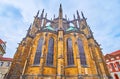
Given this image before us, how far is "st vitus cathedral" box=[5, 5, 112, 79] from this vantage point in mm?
18859

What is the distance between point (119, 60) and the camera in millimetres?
28578

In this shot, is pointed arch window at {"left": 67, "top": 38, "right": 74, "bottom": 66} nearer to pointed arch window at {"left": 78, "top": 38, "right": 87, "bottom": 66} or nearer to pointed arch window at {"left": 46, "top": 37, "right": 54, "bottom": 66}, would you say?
pointed arch window at {"left": 78, "top": 38, "right": 87, "bottom": 66}

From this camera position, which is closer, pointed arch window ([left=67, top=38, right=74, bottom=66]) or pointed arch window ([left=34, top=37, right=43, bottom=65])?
pointed arch window ([left=34, top=37, right=43, bottom=65])

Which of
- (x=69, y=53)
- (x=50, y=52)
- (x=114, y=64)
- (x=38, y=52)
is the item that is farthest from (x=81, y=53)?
(x=114, y=64)

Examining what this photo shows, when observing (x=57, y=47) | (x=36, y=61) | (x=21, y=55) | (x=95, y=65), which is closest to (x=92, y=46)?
(x=95, y=65)

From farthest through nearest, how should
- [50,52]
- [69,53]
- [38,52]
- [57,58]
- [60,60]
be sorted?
[69,53]
[50,52]
[38,52]
[57,58]
[60,60]

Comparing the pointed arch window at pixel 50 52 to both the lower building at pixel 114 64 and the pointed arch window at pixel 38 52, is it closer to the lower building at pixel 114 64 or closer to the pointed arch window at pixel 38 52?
the pointed arch window at pixel 38 52

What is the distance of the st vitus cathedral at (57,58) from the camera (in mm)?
18859

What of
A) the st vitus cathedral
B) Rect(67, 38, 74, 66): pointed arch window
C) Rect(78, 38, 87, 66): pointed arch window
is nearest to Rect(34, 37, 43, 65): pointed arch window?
the st vitus cathedral

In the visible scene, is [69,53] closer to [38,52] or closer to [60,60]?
[60,60]

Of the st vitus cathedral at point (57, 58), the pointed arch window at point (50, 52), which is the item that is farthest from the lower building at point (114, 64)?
the pointed arch window at point (50, 52)

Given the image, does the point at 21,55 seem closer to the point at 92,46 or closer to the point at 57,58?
the point at 57,58

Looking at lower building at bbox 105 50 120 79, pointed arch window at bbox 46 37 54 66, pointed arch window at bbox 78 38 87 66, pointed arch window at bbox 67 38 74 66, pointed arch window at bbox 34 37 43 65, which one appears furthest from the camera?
lower building at bbox 105 50 120 79

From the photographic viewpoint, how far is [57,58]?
801 inches
